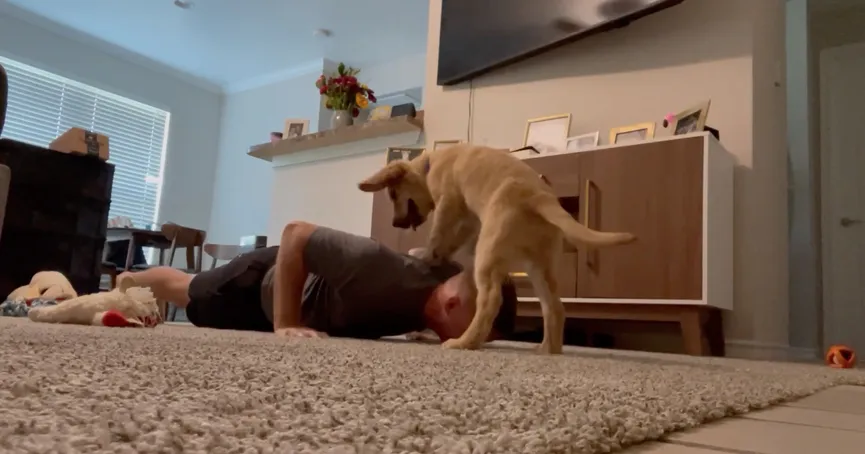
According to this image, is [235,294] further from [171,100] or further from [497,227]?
[171,100]

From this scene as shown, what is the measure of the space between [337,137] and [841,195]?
2995 mm

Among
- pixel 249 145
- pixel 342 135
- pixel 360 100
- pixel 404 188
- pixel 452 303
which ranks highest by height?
pixel 249 145

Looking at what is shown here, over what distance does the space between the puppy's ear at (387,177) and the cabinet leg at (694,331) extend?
1.10 meters

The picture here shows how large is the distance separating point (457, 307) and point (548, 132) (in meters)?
1.61

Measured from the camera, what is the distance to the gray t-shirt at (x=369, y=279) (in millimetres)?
1645

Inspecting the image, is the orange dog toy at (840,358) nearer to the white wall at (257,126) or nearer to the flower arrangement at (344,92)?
the flower arrangement at (344,92)

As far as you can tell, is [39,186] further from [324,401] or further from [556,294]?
[324,401]

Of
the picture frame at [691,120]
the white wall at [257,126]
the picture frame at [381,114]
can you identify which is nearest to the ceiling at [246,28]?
the white wall at [257,126]

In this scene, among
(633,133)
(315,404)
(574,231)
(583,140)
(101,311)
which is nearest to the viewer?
(315,404)

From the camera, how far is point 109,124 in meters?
6.30

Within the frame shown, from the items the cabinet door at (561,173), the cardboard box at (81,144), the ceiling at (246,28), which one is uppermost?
the ceiling at (246,28)

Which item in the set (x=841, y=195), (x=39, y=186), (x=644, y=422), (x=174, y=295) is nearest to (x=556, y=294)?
(x=644, y=422)

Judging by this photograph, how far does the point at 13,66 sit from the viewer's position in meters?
5.66

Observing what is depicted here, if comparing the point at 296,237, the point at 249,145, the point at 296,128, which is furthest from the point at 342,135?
the point at 249,145
